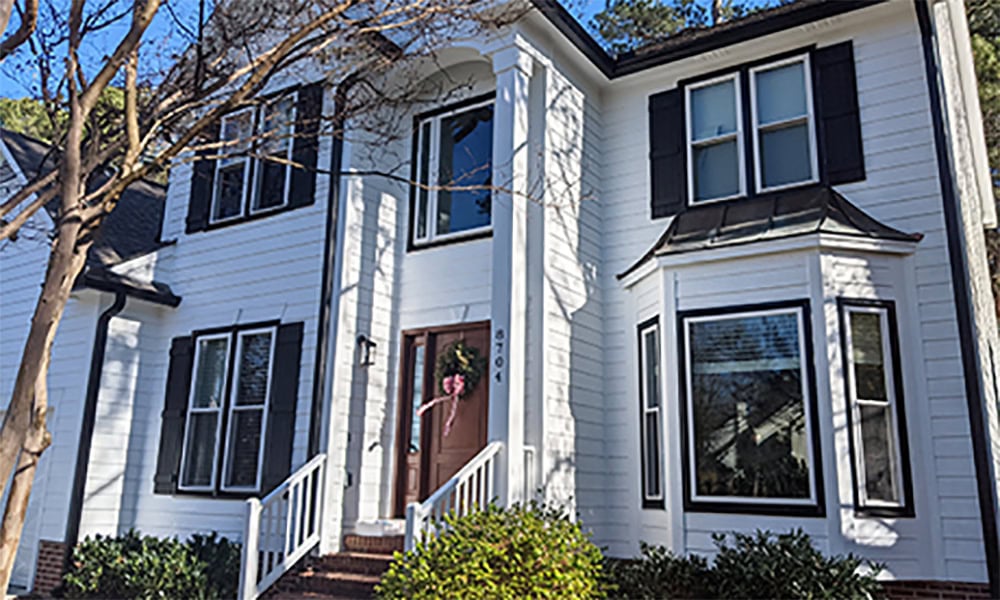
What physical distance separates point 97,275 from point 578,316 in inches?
219

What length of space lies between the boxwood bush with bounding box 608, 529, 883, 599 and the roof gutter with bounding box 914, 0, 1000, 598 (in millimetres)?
952

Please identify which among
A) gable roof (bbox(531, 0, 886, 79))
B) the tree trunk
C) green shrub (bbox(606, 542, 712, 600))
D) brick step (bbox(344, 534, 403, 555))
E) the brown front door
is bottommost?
green shrub (bbox(606, 542, 712, 600))

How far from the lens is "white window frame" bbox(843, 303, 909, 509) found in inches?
260

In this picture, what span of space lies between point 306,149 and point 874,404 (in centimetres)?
660

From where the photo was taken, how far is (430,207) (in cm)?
915

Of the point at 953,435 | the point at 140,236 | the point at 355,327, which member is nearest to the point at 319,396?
the point at 355,327

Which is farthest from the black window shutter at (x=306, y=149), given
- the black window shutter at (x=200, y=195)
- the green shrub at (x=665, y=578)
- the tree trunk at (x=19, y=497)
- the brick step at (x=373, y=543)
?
the green shrub at (x=665, y=578)

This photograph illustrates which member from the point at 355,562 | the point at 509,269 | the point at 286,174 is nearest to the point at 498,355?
the point at 509,269

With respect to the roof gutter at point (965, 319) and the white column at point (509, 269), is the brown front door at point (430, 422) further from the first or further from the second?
the roof gutter at point (965, 319)

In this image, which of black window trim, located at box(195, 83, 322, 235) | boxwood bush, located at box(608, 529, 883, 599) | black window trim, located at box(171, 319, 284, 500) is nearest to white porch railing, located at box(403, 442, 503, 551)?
boxwood bush, located at box(608, 529, 883, 599)

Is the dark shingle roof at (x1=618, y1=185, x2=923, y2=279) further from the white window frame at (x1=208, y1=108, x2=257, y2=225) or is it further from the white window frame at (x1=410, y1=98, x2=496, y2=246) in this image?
the white window frame at (x1=208, y1=108, x2=257, y2=225)

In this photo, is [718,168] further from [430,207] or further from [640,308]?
[430,207]

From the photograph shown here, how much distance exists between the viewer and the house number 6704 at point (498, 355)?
740 centimetres

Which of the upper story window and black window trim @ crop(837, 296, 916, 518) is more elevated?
the upper story window
